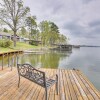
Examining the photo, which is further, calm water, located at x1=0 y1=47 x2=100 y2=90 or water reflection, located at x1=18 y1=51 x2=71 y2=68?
water reflection, located at x1=18 y1=51 x2=71 y2=68

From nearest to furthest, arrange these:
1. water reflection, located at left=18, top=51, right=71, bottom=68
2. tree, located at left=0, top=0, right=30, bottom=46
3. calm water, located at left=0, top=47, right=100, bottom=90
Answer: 1. calm water, located at left=0, top=47, right=100, bottom=90
2. water reflection, located at left=18, top=51, right=71, bottom=68
3. tree, located at left=0, top=0, right=30, bottom=46

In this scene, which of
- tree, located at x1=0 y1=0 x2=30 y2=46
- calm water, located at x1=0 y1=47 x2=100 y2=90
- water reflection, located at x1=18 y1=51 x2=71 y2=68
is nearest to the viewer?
calm water, located at x1=0 y1=47 x2=100 y2=90

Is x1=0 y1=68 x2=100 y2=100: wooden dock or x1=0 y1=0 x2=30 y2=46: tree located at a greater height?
x1=0 y1=0 x2=30 y2=46: tree

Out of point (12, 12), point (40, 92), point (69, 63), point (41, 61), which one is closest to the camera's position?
point (40, 92)

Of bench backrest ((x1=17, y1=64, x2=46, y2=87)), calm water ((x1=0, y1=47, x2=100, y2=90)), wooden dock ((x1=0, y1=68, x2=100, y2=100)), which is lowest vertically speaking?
calm water ((x1=0, y1=47, x2=100, y2=90))

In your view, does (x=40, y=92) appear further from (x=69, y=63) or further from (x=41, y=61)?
(x=69, y=63)

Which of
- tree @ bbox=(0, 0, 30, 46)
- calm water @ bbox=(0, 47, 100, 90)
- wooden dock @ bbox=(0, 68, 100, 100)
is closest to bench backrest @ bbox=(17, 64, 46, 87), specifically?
wooden dock @ bbox=(0, 68, 100, 100)

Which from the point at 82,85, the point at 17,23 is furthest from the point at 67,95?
the point at 17,23

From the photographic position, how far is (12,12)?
1409 inches

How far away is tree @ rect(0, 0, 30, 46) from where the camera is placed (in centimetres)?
3547

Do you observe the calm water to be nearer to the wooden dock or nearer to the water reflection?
the water reflection

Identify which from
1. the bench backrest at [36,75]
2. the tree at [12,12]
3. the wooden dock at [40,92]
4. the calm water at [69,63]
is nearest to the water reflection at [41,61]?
the calm water at [69,63]

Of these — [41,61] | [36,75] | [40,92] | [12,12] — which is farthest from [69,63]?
[12,12]

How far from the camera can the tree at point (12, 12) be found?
1396 inches
